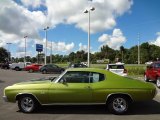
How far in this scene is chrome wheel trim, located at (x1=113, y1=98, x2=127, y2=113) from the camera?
998cm

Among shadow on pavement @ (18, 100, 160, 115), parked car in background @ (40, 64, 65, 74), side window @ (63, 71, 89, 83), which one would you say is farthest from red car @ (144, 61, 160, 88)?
parked car in background @ (40, 64, 65, 74)

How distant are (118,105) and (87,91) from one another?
Result: 1.11m

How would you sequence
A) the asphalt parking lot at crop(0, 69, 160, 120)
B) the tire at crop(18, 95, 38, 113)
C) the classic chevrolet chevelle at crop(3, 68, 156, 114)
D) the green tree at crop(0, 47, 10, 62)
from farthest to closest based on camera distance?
the green tree at crop(0, 47, 10, 62), the tire at crop(18, 95, 38, 113), the classic chevrolet chevelle at crop(3, 68, 156, 114), the asphalt parking lot at crop(0, 69, 160, 120)

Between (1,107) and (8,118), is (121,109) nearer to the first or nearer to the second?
(8,118)

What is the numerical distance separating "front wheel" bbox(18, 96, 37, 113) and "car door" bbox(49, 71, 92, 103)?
2.11 feet

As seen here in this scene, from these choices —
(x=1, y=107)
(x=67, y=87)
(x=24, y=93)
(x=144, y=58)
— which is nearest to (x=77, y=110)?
(x=67, y=87)

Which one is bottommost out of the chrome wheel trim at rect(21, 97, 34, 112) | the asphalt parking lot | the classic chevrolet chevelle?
the asphalt parking lot

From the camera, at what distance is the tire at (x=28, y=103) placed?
10.3 meters

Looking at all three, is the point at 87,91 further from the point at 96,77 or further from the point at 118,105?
the point at 118,105

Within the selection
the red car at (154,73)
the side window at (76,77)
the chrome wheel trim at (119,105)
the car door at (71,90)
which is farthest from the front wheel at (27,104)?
the red car at (154,73)

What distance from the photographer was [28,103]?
10.3 meters

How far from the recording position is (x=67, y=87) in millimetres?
9961

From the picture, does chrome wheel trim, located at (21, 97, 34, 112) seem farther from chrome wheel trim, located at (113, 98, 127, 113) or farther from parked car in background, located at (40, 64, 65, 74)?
parked car in background, located at (40, 64, 65, 74)

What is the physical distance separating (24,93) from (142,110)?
405 cm
